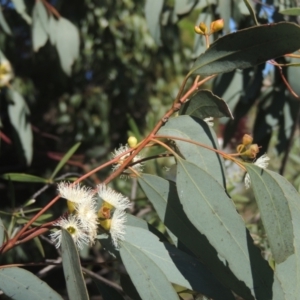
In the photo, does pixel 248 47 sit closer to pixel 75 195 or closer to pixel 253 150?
pixel 253 150

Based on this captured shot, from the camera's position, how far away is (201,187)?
1.04 meters

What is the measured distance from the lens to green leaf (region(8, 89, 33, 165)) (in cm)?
221

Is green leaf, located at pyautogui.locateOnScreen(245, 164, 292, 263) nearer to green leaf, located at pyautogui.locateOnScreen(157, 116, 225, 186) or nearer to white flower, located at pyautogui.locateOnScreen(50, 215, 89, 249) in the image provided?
green leaf, located at pyautogui.locateOnScreen(157, 116, 225, 186)

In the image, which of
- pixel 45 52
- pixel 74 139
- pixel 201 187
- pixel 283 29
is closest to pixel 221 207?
pixel 201 187

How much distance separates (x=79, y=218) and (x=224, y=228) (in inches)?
8.5

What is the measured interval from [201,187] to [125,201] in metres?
0.13

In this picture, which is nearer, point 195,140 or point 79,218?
point 79,218

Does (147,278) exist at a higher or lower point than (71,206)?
lower

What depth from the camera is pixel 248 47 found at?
107 centimetres

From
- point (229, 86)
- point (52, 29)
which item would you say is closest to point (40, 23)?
point (52, 29)

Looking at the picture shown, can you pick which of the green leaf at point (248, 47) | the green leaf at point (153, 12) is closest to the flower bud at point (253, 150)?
the green leaf at point (248, 47)

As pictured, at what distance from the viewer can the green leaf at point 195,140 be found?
1.10 meters

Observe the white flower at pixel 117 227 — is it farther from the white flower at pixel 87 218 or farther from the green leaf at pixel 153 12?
the green leaf at pixel 153 12

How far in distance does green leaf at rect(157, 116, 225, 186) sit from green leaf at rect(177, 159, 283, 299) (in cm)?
5
